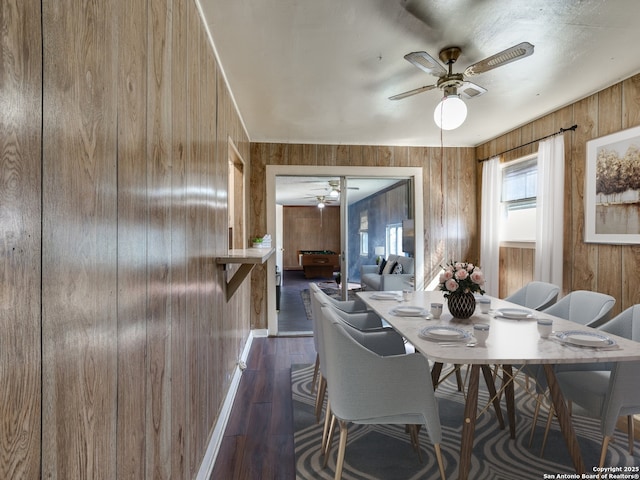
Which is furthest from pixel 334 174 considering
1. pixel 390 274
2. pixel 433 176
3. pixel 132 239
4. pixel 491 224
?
pixel 132 239

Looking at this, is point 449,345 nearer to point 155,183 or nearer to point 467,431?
point 467,431

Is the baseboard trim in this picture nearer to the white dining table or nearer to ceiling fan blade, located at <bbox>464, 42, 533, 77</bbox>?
the white dining table

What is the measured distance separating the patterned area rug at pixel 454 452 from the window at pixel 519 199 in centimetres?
208

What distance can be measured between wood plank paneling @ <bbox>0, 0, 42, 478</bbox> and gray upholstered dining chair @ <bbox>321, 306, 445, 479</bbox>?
1240 millimetres

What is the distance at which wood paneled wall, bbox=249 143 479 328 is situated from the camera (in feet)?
15.2

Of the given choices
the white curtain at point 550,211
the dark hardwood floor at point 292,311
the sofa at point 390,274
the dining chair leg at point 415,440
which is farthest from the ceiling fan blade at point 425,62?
the dark hardwood floor at point 292,311

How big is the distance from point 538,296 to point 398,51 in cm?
222

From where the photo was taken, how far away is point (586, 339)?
5.75 ft

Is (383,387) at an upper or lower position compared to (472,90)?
lower

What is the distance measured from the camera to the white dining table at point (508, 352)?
1.58 m

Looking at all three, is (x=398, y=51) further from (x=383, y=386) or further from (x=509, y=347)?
(x=383, y=386)

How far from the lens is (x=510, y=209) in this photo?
14.1 ft

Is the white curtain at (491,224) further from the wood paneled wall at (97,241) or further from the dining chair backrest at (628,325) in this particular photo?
the wood paneled wall at (97,241)

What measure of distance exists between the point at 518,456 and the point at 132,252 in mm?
2286
